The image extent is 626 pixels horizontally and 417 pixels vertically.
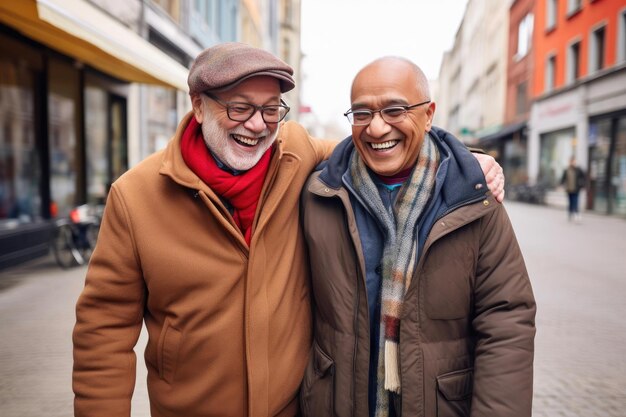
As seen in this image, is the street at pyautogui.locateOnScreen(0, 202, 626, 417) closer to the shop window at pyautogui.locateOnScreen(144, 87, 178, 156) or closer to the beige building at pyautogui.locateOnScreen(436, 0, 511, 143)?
the shop window at pyautogui.locateOnScreen(144, 87, 178, 156)

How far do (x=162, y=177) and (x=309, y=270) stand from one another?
0.62 m

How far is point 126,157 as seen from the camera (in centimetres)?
1190

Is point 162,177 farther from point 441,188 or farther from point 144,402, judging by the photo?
point 144,402

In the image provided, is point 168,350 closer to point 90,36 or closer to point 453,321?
point 453,321

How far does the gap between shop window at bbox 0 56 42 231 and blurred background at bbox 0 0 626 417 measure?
1.0 inches

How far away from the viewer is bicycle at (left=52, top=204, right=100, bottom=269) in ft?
24.8

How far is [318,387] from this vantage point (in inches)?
69.9

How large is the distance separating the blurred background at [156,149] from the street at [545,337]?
18 millimetres

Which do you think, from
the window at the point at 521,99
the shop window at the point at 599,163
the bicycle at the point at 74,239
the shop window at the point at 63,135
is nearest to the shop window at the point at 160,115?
the shop window at the point at 63,135

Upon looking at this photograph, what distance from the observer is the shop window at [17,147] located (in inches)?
302

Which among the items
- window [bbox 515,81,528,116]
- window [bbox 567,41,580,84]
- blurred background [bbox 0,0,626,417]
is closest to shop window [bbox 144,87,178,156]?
blurred background [bbox 0,0,626,417]

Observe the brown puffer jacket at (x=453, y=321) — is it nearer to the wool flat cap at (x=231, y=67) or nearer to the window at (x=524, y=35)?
the wool flat cap at (x=231, y=67)

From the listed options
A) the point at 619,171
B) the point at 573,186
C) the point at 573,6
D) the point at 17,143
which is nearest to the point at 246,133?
Result: the point at 17,143

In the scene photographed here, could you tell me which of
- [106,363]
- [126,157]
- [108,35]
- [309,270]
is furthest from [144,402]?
[126,157]
